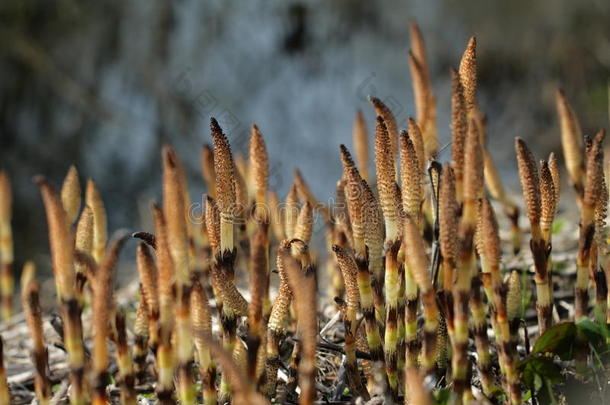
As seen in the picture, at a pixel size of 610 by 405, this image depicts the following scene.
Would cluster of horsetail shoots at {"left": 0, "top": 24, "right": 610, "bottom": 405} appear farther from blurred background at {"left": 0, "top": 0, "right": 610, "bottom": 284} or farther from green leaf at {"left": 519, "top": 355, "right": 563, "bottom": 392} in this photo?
blurred background at {"left": 0, "top": 0, "right": 610, "bottom": 284}

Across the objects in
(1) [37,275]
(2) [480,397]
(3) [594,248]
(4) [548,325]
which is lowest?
(2) [480,397]

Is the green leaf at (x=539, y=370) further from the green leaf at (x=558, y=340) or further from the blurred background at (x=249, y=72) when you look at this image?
the blurred background at (x=249, y=72)

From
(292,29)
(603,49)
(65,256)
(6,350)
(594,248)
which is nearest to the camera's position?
(65,256)

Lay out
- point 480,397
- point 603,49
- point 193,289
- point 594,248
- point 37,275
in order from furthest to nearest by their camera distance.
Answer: point 603,49
point 37,275
point 594,248
point 480,397
point 193,289

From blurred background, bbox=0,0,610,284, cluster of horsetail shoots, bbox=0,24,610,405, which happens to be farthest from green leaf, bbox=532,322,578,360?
blurred background, bbox=0,0,610,284

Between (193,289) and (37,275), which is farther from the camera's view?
(37,275)

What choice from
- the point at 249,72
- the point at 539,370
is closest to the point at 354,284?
the point at 539,370

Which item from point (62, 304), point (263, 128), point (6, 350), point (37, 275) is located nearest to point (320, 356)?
point (62, 304)

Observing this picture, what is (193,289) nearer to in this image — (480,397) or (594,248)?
(480,397)

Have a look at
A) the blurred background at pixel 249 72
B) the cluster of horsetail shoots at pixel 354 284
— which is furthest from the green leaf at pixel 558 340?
the blurred background at pixel 249 72
